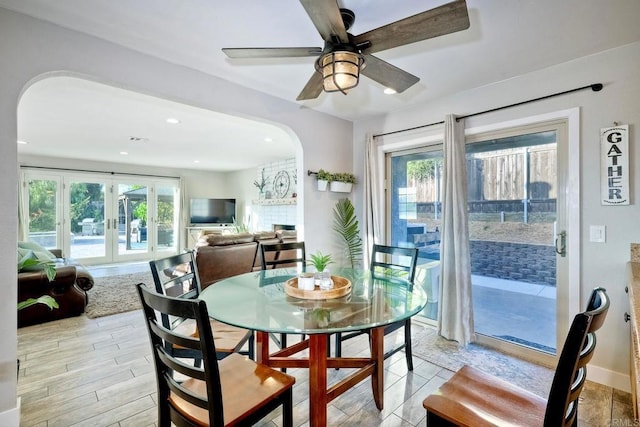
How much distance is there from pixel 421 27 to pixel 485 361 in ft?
8.58

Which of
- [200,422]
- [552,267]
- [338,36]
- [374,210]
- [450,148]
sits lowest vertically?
[200,422]

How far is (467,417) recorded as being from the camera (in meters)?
1.12

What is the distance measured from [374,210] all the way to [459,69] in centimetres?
168

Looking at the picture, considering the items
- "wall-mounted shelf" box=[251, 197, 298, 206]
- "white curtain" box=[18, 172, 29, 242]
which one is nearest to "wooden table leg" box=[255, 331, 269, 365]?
"wall-mounted shelf" box=[251, 197, 298, 206]

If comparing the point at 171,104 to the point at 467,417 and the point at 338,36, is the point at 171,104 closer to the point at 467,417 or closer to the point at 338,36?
the point at 338,36

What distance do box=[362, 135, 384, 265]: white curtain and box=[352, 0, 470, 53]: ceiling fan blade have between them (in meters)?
2.13

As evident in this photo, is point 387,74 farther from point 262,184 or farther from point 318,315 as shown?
point 262,184

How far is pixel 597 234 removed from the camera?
2.22 metres

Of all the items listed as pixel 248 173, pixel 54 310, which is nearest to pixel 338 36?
pixel 54 310

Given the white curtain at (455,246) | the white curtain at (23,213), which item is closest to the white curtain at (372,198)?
the white curtain at (455,246)

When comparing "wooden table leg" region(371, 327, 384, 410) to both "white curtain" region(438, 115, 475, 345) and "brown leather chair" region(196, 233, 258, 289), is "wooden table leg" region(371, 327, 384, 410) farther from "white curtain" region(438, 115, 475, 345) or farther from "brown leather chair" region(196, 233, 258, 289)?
"brown leather chair" region(196, 233, 258, 289)

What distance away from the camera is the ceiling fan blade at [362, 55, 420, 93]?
1.61m

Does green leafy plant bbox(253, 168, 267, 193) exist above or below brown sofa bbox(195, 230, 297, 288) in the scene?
above

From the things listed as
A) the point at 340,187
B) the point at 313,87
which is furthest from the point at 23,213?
the point at 313,87
